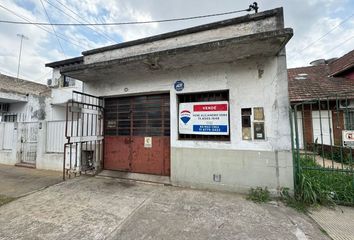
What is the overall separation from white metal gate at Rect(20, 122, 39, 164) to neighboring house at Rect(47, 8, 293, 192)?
391cm

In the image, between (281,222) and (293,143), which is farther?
(293,143)

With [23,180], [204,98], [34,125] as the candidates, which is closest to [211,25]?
[204,98]

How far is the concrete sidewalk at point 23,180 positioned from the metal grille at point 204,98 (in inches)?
163

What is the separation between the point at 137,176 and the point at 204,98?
117 inches

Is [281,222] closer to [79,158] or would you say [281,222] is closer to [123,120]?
[123,120]

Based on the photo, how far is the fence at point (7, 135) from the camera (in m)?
8.00

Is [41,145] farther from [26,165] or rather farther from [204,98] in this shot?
[204,98]

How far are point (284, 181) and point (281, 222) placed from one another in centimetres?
111

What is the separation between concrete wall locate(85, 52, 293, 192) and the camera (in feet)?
12.4

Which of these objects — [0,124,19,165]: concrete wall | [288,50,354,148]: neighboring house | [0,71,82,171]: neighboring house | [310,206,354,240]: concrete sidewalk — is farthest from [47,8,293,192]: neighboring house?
[0,124,19,165]: concrete wall

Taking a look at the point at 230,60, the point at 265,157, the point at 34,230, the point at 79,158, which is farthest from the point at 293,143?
the point at 79,158

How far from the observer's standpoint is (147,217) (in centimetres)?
305

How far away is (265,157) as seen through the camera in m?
3.86

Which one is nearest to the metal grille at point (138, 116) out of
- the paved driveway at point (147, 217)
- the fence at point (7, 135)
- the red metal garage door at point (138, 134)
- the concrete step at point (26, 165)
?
the red metal garage door at point (138, 134)
